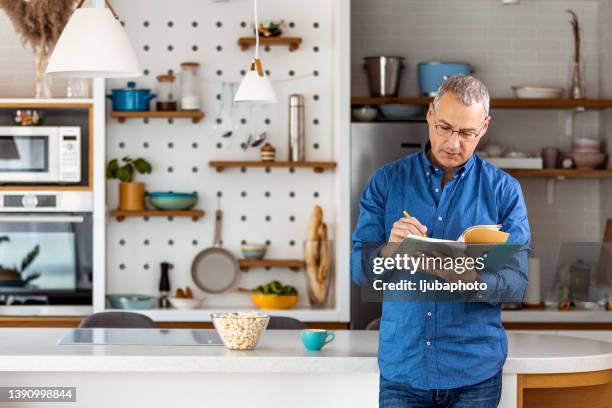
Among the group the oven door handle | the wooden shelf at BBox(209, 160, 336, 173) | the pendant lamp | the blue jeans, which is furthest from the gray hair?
the oven door handle

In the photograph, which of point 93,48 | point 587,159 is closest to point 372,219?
point 93,48

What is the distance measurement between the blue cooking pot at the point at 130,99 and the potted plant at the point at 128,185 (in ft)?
0.98

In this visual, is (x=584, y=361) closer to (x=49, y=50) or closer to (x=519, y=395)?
(x=519, y=395)

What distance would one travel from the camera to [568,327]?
18.5 ft

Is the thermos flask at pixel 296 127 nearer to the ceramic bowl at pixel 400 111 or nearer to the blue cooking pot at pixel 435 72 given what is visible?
the ceramic bowl at pixel 400 111

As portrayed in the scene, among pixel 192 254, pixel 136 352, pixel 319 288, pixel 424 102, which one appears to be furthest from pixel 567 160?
pixel 136 352

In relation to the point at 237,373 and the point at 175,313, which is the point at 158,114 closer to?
the point at 175,313

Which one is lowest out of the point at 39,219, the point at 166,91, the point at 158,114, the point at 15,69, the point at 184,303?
the point at 184,303

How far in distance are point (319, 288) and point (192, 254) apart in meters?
0.78

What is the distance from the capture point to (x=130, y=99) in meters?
5.45

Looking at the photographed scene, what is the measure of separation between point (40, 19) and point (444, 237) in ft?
11.4

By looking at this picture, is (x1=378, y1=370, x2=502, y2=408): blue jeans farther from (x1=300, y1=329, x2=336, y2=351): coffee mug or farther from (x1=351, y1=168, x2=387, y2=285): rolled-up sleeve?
(x1=300, y1=329, x2=336, y2=351): coffee mug

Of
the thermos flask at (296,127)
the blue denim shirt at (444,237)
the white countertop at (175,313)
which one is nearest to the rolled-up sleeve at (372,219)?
the blue denim shirt at (444,237)

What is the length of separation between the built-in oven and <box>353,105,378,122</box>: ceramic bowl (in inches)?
65.8
